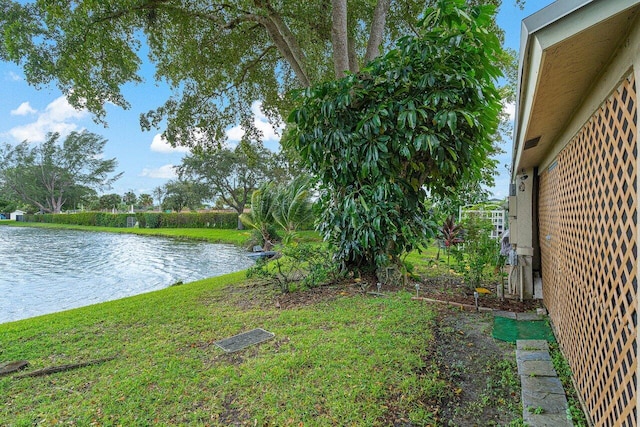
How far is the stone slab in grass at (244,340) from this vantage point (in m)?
3.52

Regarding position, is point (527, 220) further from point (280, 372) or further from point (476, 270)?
point (280, 372)

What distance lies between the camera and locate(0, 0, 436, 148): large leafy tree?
253 inches

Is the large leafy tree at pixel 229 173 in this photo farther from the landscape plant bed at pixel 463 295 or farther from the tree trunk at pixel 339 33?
the landscape plant bed at pixel 463 295

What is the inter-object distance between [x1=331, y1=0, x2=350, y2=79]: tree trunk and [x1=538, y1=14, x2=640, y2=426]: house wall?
159 inches

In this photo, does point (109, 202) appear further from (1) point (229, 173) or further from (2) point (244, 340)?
(2) point (244, 340)

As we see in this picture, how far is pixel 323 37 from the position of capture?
25.2ft

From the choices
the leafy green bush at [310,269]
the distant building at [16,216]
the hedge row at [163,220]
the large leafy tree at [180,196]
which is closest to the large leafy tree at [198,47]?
the leafy green bush at [310,269]

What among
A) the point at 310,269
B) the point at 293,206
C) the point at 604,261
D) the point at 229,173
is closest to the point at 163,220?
the point at 229,173

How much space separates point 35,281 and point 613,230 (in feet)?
38.3

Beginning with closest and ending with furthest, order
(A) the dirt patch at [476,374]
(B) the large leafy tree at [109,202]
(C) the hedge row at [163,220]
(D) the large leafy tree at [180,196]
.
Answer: (A) the dirt patch at [476,374], (C) the hedge row at [163,220], (D) the large leafy tree at [180,196], (B) the large leafy tree at [109,202]

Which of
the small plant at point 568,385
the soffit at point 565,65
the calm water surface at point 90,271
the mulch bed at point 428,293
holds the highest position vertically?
the soffit at point 565,65

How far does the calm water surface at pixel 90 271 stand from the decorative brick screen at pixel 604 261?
789 cm

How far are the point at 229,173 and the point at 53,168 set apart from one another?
27046 millimetres

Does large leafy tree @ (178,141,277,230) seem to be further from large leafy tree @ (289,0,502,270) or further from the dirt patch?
the dirt patch
